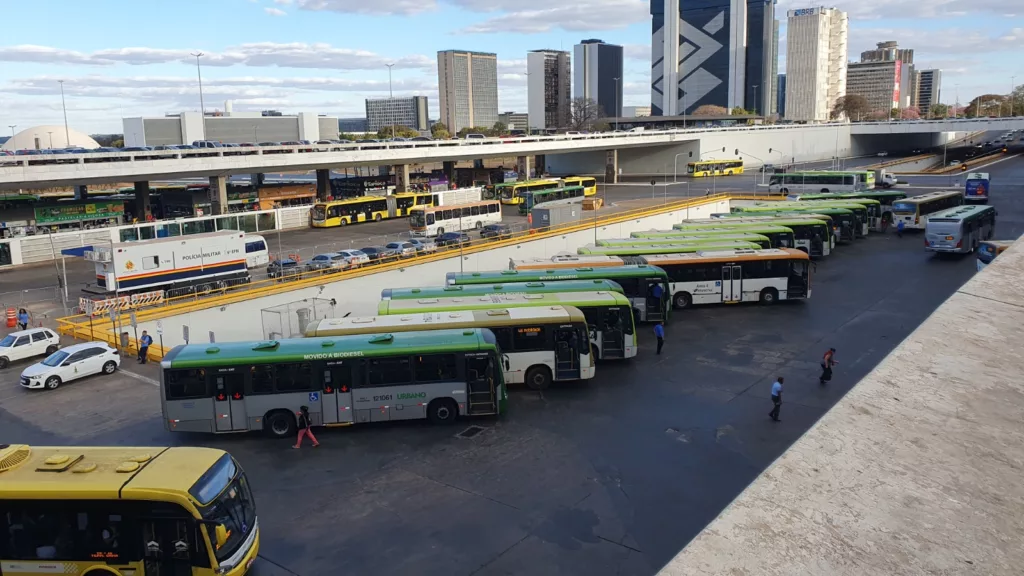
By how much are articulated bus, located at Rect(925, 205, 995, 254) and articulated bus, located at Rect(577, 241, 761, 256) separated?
39.7 feet

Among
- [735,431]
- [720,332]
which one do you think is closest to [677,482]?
[735,431]

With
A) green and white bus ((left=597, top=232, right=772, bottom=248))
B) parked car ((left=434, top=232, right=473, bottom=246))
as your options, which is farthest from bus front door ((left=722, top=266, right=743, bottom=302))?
parked car ((left=434, top=232, right=473, bottom=246))

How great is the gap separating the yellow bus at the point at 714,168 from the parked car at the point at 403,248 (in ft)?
193

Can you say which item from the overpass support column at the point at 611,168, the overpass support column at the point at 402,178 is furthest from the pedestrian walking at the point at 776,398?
the overpass support column at the point at 611,168

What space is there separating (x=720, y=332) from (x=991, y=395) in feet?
70.8

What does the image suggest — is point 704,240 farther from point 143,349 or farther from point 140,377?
point 140,377

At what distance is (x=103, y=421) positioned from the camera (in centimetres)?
1856

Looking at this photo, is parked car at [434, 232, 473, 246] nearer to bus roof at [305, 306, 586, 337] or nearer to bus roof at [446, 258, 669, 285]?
bus roof at [446, 258, 669, 285]

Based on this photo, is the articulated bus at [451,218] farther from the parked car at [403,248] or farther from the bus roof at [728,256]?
the bus roof at [728,256]

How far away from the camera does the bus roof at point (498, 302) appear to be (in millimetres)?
22562

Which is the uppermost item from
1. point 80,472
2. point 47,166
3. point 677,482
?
point 47,166

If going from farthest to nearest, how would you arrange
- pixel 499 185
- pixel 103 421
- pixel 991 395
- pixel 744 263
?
pixel 499 185, pixel 744 263, pixel 103 421, pixel 991 395

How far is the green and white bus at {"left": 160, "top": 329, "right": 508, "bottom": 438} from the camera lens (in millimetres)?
17219

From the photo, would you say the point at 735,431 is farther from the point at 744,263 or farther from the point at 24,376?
the point at 24,376
